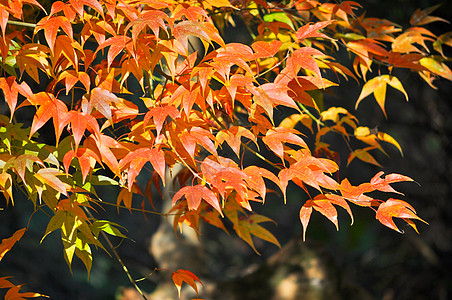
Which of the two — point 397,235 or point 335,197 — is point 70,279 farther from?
point 335,197

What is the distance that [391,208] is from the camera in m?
0.79

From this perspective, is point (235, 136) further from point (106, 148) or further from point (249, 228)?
point (249, 228)

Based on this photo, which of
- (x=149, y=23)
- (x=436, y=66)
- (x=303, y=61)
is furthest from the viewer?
(x=436, y=66)

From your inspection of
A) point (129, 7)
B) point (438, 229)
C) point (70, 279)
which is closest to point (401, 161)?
point (438, 229)

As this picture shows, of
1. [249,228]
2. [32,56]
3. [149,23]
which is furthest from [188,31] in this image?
[249,228]

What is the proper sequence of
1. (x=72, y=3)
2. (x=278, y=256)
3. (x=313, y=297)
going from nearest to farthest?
(x=72, y=3) < (x=313, y=297) < (x=278, y=256)

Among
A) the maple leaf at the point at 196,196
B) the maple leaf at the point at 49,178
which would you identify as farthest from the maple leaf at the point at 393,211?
the maple leaf at the point at 49,178

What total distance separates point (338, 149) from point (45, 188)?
11.2 feet

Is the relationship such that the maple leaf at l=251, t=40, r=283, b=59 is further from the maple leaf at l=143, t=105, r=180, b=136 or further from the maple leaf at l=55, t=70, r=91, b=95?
the maple leaf at l=55, t=70, r=91, b=95

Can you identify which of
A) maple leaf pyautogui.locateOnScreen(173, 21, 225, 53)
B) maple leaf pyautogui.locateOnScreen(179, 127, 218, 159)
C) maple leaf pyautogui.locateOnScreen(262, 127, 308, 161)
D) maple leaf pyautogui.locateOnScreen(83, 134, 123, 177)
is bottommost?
maple leaf pyautogui.locateOnScreen(83, 134, 123, 177)

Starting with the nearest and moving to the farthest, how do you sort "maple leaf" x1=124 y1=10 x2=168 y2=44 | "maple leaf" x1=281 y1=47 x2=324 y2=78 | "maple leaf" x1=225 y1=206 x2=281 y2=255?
"maple leaf" x1=124 y1=10 x2=168 y2=44 < "maple leaf" x1=281 y1=47 x2=324 y2=78 < "maple leaf" x1=225 y1=206 x2=281 y2=255

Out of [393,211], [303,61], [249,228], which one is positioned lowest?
[249,228]

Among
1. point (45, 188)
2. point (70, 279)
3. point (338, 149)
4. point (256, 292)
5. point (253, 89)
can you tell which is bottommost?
point (70, 279)

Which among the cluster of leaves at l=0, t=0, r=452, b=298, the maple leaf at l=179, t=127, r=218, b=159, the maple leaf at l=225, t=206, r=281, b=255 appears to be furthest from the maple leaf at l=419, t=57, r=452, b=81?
the maple leaf at l=179, t=127, r=218, b=159
